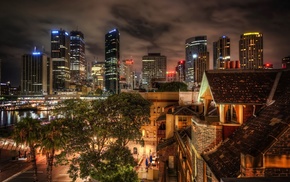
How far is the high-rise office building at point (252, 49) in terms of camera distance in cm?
16025

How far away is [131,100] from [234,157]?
27.9 m

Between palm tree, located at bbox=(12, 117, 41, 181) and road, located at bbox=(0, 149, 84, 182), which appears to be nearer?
palm tree, located at bbox=(12, 117, 41, 181)

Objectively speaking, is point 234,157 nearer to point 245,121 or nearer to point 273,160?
point 273,160

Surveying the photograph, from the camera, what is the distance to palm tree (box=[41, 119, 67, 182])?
22.1 meters

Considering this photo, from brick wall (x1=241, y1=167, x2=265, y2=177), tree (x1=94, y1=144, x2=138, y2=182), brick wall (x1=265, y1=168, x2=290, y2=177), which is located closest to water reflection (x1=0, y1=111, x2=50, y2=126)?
tree (x1=94, y1=144, x2=138, y2=182)

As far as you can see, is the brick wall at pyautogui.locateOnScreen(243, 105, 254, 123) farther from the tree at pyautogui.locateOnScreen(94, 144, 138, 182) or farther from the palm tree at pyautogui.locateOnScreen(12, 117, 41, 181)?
the palm tree at pyautogui.locateOnScreen(12, 117, 41, 181)

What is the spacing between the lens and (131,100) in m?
34.7

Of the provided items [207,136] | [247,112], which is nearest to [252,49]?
[247,112]

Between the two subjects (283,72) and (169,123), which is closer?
(283,72)

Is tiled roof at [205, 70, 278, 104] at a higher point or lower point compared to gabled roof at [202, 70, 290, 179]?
higher

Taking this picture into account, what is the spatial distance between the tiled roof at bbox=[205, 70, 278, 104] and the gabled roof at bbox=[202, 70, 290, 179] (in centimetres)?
58

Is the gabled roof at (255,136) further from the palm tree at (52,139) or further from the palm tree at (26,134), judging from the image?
the palm tree at (26,134)

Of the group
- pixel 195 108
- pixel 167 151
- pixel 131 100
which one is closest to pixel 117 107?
pixel 131 100

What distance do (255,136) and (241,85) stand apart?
3.28 meters
